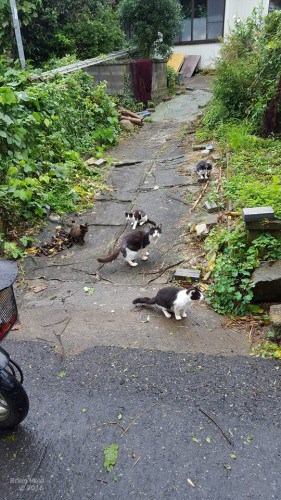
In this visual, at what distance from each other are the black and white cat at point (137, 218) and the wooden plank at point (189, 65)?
53.7 ft

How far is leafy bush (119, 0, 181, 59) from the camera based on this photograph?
14531mm

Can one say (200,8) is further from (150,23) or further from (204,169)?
(204,169)

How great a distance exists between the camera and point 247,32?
11461 mm

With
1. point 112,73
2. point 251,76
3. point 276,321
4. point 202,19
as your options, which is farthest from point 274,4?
point 276,321

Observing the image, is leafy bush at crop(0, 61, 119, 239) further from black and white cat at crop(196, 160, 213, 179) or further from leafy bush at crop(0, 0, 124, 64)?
leafy bush at crop(0, 0, 124, 64)

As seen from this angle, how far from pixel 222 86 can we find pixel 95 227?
622 cm

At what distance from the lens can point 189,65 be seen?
20578 mm

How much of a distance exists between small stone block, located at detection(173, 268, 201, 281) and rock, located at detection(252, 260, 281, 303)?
87cm

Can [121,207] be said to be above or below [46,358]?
below

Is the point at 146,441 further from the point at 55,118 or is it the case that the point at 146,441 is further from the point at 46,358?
the point at 55,118

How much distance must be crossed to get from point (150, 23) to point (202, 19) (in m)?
7.25

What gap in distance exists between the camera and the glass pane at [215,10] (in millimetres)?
19828

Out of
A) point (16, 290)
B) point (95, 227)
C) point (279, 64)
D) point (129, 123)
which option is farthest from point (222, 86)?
point (16, 290)

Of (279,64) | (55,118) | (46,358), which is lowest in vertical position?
(46,358)
